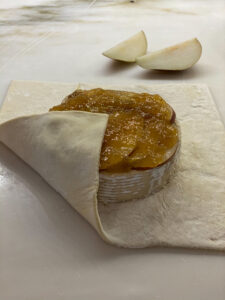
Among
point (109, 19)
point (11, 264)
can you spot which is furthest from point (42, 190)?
point (109, 19)

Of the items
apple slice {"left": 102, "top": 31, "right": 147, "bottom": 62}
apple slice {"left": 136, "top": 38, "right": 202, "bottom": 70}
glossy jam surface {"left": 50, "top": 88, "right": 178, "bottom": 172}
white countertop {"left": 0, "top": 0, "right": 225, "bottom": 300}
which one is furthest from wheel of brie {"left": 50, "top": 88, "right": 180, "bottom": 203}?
apple slice {"left": 102, "top": 31, "right": 147, "bottom": 62}

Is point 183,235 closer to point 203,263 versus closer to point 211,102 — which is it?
point 203,263

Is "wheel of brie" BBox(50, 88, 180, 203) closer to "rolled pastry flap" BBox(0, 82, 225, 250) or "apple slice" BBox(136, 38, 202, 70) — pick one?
"rolled pastry flap" BBox(0, 82, 225, 250)

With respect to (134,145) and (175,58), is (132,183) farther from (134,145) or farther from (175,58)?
(175,58)

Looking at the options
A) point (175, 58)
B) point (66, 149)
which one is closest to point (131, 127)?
point (66, 149)

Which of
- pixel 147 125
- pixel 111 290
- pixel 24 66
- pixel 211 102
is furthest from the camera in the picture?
pixel 24 66

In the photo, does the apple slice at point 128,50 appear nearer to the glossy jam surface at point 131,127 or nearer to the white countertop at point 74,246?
the white countertop at point 74,246
